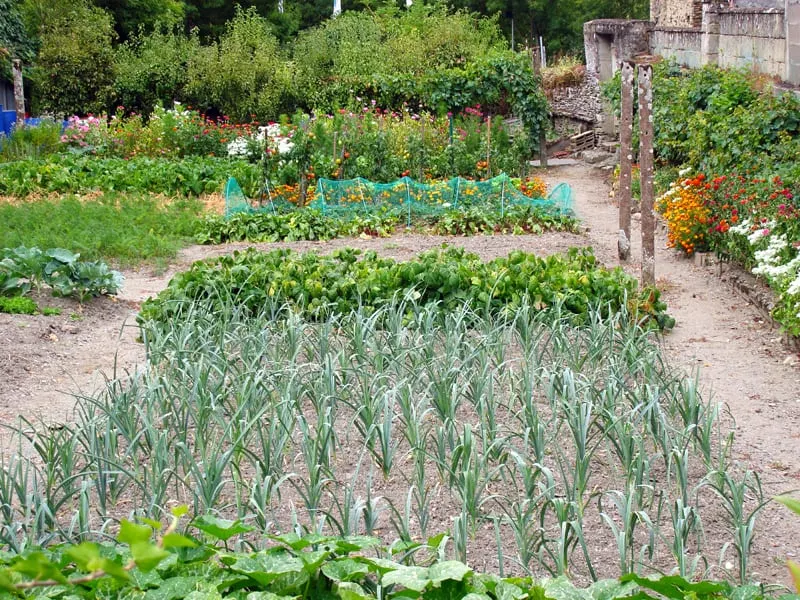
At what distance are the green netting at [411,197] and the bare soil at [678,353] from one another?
1.30m

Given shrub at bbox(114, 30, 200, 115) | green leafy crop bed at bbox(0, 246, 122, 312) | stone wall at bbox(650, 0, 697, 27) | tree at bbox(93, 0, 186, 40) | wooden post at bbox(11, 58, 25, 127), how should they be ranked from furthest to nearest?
tree at bbox(93, 0, 186, 40)
shrub at bbox(114, 30, 200, 115)
stone wall at bbox(650, 0, 697, 27)
wooden post at bbox(11, 58, 25, 127)
green leafy crop bed at bbox(0, 246, 122, 312)

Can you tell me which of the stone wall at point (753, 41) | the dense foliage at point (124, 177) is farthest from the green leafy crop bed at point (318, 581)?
the stone wall at point (753, 41)

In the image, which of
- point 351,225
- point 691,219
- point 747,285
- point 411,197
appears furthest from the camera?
point 411,197

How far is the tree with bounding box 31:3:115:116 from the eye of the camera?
21.5 m

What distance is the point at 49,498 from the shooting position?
148 inches

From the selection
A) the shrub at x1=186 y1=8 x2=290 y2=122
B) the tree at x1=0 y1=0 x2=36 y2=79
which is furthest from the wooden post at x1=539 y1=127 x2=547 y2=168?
the tree at x1=0 y1=0 x2=36 y2=79

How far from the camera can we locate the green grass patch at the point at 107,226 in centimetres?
1020

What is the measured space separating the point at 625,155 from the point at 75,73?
50.3 ft

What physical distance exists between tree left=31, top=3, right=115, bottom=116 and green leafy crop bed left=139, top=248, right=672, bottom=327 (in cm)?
1485

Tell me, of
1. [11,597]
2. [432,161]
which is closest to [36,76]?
A: [432,161]

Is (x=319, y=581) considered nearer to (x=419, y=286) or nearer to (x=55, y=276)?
(x=419, y=286)

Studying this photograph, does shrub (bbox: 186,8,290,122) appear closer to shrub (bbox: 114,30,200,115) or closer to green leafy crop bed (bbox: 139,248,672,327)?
shrub (bbox: 114,30,200,115)

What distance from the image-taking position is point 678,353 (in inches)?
280

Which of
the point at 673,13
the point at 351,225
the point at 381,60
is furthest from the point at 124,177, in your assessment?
the point at 673,13
